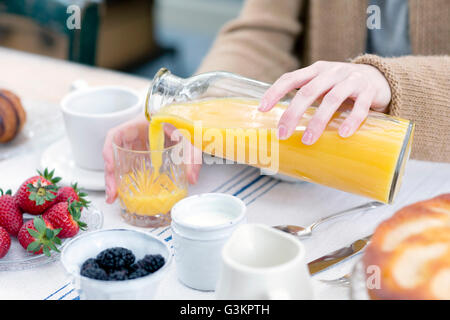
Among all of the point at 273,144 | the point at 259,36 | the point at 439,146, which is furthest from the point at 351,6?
the point at 273,144

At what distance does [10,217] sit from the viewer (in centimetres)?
62

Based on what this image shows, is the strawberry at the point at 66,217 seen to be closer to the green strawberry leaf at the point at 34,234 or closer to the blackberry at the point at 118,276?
the green strawberry leaf at the point at 34,234

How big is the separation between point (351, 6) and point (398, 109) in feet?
1.23

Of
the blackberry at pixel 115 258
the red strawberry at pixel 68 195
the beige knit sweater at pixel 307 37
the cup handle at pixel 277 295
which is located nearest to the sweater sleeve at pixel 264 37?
the beige knit sweater at pixel 307 37

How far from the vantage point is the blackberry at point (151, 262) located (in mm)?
501

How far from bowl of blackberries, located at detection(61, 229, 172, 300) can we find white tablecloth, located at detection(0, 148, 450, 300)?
44mm

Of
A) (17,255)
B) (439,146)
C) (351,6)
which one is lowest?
(17,255)

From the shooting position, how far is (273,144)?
63 centimetres

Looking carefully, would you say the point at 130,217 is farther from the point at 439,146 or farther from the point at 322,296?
the point at 439,146

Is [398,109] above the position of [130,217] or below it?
above

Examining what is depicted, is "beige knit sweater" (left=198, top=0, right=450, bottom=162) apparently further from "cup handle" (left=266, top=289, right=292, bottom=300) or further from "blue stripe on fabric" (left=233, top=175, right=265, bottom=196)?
"cup handle" (left=266, top=289, right=292, bottom=300)

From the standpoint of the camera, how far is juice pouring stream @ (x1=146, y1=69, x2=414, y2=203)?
1.97ft

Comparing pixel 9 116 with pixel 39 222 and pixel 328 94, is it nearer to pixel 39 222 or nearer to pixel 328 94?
pixel 39 222
